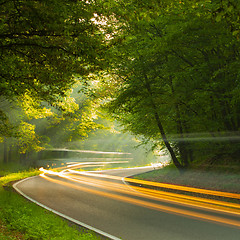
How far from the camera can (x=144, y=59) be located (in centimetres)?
1347

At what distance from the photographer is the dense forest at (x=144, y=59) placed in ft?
20.0

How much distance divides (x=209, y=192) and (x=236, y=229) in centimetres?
401

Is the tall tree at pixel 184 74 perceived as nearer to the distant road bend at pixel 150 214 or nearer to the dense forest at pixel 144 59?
the dense forest at pixel 144 59

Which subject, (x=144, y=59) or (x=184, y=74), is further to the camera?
(x=144, y=59)

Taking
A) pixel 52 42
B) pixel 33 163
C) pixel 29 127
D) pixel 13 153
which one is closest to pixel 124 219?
pixel 52 42

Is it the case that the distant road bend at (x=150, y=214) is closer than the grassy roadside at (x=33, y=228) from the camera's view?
No

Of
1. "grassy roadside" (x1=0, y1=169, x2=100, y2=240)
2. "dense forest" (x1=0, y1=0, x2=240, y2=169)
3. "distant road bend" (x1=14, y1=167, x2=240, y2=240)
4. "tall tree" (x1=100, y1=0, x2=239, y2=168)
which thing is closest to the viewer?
"grassy roadside" (x1=0, y1=169, x2=100, y2=240)

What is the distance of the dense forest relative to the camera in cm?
609

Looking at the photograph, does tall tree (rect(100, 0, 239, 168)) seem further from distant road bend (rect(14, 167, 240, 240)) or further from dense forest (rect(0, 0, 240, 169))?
distant road bend (rect(14, 167, 240, 240))

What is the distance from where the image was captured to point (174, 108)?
47.2ft

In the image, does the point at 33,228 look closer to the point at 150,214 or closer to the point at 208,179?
the point at 150,214

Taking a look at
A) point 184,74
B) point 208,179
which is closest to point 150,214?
point 208,179

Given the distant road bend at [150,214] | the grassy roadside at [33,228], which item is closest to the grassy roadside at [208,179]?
the distant road bend at [150,214]

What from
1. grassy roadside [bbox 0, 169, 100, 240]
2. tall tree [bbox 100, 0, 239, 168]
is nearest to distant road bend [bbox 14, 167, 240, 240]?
grassy roadside [bbox 0, 169, 100, 240]
